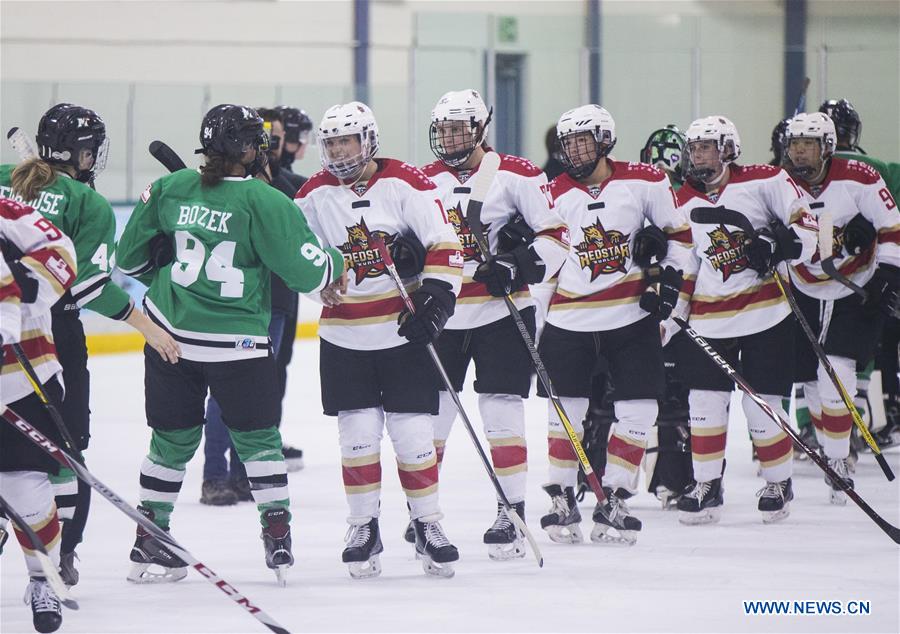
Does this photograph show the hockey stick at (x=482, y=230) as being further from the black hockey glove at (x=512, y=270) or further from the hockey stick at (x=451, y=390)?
the hockey stick at (x=451, y=390)

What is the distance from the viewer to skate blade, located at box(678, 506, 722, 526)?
4359 millimetres

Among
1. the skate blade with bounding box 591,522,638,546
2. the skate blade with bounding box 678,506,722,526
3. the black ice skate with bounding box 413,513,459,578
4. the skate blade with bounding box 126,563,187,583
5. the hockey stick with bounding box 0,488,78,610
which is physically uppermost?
the hockey stick with bounding box 0,488,78,610

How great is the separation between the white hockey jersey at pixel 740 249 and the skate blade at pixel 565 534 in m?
0.83

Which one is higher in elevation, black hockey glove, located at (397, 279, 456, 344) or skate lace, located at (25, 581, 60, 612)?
black hockey glove, located at (397, 279, 456, 344)

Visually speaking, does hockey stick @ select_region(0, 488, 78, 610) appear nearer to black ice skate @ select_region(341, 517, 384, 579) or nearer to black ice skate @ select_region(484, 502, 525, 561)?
black ice skate @ select_region(341, 517, 384, 579)

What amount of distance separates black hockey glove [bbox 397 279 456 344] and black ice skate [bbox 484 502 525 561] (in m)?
0.66

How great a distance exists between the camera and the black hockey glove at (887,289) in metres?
4.70

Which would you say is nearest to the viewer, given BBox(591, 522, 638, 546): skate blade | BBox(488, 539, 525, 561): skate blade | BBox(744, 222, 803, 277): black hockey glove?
BBox(488, 539, 525, 561): skate blade

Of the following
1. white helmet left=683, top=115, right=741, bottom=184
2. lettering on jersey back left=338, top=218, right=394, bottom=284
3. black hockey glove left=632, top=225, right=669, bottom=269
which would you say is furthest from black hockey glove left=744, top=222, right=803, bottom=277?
lettering on jersey back left=338, top=218, right=394, bottom=284

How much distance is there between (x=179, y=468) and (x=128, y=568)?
15.3 inches

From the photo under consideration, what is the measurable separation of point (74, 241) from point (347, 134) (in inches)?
29.8

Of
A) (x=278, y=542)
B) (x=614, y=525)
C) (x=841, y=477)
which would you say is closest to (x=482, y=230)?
(x=614, y=525)

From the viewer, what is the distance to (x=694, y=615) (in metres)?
3.20

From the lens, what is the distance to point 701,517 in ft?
14.3
